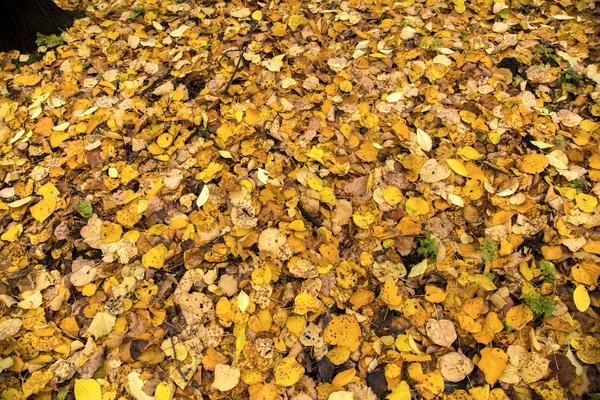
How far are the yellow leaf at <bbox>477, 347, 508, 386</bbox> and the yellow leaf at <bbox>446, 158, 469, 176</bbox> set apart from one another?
92 centimetres

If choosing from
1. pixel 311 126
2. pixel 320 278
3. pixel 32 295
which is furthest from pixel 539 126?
pixel 32 295

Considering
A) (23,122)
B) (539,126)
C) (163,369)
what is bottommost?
(163,369)

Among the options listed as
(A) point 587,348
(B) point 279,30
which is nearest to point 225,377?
(A) point 587,348

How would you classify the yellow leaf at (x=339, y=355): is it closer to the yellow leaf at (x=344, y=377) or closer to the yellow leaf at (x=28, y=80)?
the yellow leaf at (x=344, y=377)

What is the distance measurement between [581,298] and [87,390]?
2197 mm

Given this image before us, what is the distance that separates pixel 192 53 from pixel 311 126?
3.77 ft

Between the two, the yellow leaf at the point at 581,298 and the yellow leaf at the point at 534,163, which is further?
the yellow leaf at the point at 534,163

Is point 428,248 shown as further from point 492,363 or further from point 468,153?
point 468,153

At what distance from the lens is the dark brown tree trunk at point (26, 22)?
2.94 m

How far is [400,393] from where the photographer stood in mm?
1665

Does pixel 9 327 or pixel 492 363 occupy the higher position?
pixel 9 327

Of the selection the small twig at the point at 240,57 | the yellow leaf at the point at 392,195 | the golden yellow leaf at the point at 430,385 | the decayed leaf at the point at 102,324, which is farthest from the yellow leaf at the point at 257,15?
the golden yellow leaf at the point at 430,385

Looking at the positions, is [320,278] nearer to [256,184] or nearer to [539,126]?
[256,184]

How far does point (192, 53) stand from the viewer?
2922 mm
